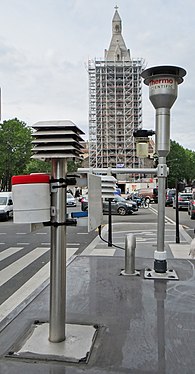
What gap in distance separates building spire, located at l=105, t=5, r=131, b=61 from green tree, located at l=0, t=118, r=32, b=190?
172ft

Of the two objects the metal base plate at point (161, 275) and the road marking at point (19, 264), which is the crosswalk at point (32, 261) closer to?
the road marking at point (19, 264)

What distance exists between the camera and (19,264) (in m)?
7.71

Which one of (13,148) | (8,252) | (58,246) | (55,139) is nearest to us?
(55,139)

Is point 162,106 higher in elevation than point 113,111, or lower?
lower

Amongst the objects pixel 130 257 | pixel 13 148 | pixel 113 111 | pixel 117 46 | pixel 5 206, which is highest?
pixel 117 46

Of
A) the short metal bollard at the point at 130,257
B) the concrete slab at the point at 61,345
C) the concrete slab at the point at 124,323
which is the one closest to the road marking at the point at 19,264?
the concrete slab at the point at 124,323

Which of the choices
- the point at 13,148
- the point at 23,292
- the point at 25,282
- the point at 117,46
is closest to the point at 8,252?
the point at 25,282

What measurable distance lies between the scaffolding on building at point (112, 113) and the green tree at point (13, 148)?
39.6 m

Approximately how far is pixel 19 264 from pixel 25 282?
1.61m

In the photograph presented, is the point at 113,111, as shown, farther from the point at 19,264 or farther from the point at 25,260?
the point at 19,264

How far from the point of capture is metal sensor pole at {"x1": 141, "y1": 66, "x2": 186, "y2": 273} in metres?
5.73

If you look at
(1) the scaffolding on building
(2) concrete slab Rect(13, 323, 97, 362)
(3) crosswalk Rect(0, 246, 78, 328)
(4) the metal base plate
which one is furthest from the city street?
(1) the scaffolding on building

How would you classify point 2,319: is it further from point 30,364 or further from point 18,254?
point 18,254

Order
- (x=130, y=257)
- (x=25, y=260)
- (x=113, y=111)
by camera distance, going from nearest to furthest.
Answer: (x=130, y=257) < (x=25, y=260) < (x=113, y=111)
